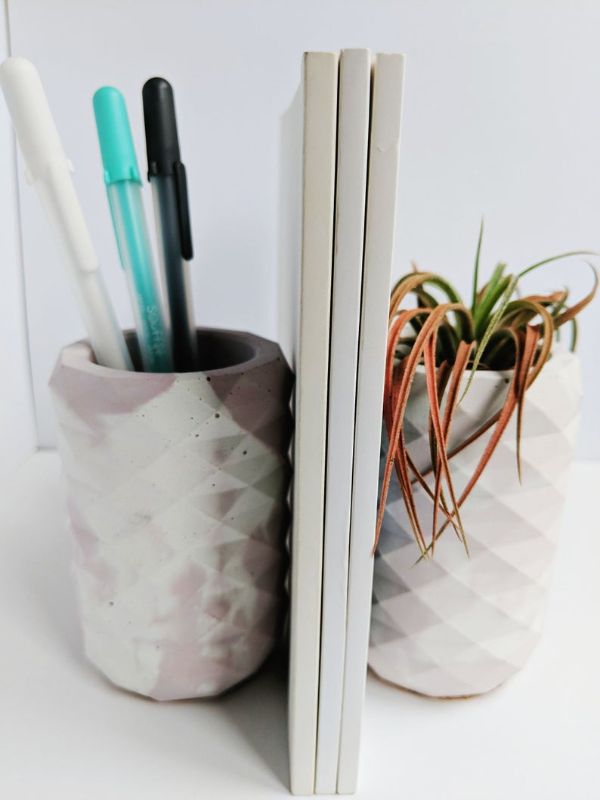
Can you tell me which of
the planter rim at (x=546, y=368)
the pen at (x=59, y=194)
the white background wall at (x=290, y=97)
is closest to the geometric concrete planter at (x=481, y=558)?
the planter rim at (x=546, y=368)

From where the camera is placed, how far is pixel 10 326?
40cm

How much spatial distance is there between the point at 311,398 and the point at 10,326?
30cm

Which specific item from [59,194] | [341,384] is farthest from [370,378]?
[59,194]

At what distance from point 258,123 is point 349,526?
28 centimetres

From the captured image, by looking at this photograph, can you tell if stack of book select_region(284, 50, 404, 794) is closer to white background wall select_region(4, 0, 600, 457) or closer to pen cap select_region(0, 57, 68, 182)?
pen cap select_region(0, 57, 68, 182)

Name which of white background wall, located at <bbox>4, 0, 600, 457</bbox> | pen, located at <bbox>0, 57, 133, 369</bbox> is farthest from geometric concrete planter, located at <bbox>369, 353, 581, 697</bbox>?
white background wall, located at <bbox>4, 0, 600, 457</bbox>

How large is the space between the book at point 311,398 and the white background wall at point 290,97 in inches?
9.8

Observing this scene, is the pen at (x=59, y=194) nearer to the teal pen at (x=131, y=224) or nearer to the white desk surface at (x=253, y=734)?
the teal pen at (x=131, y=224)

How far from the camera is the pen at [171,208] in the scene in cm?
20

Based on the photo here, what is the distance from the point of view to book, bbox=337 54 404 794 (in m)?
0.14

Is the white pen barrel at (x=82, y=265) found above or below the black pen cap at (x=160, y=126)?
below

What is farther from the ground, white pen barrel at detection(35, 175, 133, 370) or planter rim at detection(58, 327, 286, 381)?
white pen barrel at detection(35, 175, 133, 370)

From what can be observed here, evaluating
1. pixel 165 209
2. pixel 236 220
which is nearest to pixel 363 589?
pixel 165 209

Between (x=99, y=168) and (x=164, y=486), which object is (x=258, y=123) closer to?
(x=99, y=168)
